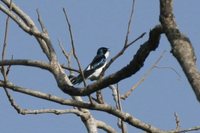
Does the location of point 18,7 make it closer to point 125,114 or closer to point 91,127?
point 91,127

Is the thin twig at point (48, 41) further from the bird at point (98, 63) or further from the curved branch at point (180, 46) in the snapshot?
the bird at point (98, 63)

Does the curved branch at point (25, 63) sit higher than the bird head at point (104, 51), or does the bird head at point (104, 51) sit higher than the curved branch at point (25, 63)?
the bird head at point (104, 51)

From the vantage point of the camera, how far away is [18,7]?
5.50 metres

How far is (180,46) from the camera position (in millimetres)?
2604

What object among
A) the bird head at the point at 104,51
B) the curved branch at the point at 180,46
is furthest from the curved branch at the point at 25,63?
the bird head at the point at 104,51

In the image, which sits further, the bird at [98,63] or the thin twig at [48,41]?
the bird at [98,63]

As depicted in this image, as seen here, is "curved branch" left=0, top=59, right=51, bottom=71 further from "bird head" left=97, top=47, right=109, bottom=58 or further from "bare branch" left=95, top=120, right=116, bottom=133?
"bird head" left=97, top=47, right=109, bottom=58

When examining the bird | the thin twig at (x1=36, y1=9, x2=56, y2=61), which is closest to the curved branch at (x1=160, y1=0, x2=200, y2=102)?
the thin twig at (x1=36, y1=9, x2=56, y2=61)

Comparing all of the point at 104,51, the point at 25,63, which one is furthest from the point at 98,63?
the point at 25,63

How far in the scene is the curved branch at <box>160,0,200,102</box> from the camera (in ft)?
7.98

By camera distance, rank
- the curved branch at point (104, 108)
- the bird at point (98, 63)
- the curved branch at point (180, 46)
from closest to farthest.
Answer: the curved branch at point (180, 46)
the curved branch at point (104, 108)
the bird at point (98, 63)

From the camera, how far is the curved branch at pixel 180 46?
2432 millimetres

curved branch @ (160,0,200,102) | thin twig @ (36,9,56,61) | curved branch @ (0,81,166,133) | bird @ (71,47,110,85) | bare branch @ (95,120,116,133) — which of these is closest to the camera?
curved branch @ (160,0,200,102)

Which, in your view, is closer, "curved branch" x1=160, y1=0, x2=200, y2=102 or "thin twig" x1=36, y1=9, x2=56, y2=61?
"curved branch" x1=160, y1=0, x2=200, y2=102
